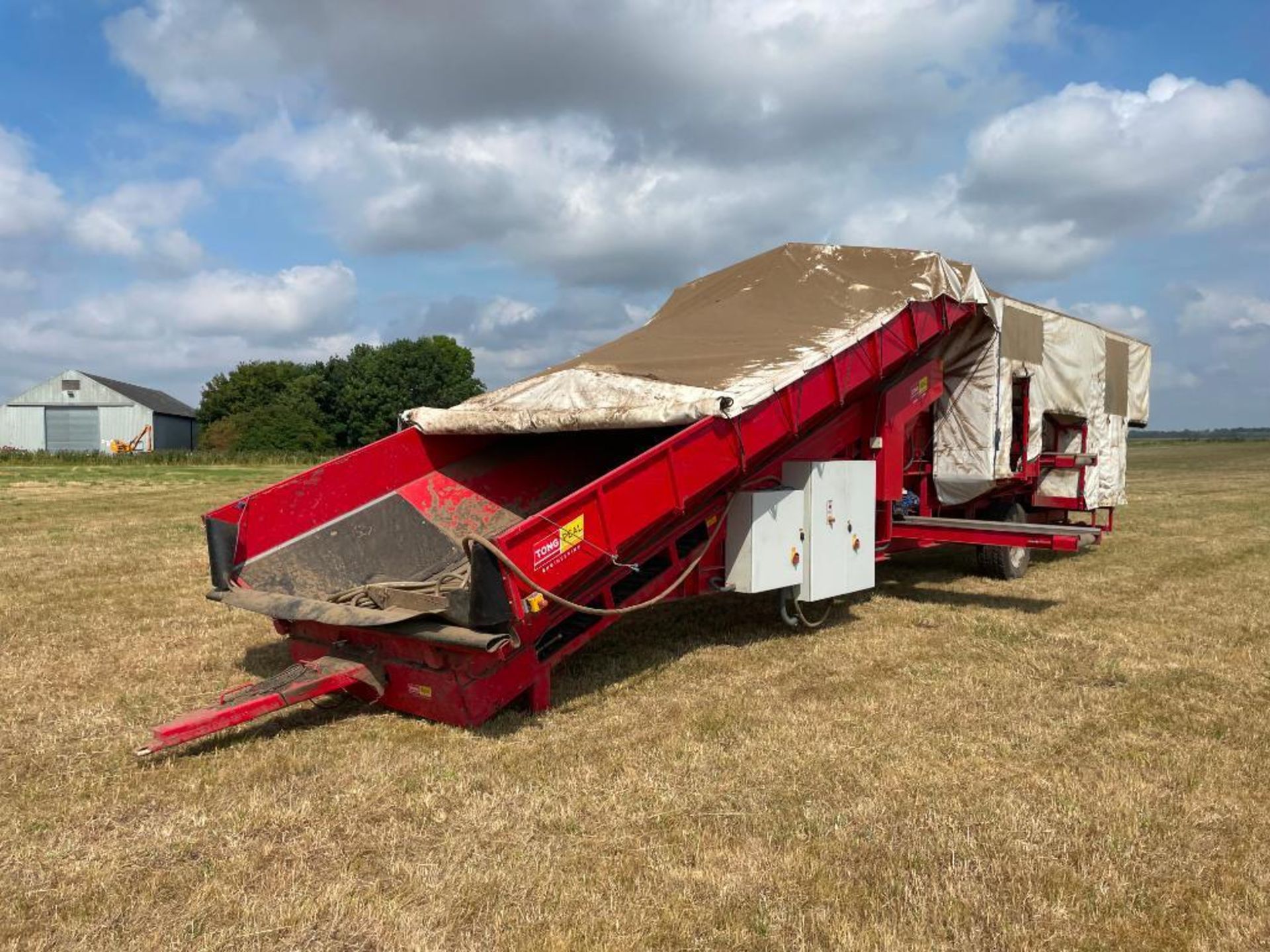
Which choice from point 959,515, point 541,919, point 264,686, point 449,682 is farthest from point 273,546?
point 959,515

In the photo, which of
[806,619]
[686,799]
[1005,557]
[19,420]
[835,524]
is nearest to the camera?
[686,799]

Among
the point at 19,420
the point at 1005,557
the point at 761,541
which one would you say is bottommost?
the point at 1005,557

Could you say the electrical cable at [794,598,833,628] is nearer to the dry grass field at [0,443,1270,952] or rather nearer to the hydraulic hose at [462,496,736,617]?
the dry grass field at [0,443,1270,952]

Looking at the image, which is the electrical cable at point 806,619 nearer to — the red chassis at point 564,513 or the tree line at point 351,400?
the red chassis at point 564,513

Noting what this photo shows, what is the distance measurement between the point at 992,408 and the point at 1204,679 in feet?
10.4

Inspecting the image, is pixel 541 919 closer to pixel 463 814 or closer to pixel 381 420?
pixel 463 814

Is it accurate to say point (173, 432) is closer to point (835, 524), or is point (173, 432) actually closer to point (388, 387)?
point (388, 387)

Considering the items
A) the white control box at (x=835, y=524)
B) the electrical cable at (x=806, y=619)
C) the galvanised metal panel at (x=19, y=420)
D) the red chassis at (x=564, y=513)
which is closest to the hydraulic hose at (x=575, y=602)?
the red chassis at (x=564, y=513)

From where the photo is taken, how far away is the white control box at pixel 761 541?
587 cm

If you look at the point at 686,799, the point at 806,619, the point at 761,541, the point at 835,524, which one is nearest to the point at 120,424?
the point at 806,619

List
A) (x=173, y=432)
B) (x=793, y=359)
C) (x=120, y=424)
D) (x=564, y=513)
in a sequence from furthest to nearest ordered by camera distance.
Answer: (x=173, y=432) → (x=120, y=424) → (x=793, y=359) → (x=564, y=513)

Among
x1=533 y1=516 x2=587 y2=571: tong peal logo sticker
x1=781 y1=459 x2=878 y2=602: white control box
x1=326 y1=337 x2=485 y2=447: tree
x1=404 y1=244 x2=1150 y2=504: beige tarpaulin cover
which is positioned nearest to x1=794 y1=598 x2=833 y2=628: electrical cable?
x1=781 y1=459 x2=878 y2=602: white control box

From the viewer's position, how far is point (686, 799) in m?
3.81

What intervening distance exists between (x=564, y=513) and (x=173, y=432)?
235 feet
